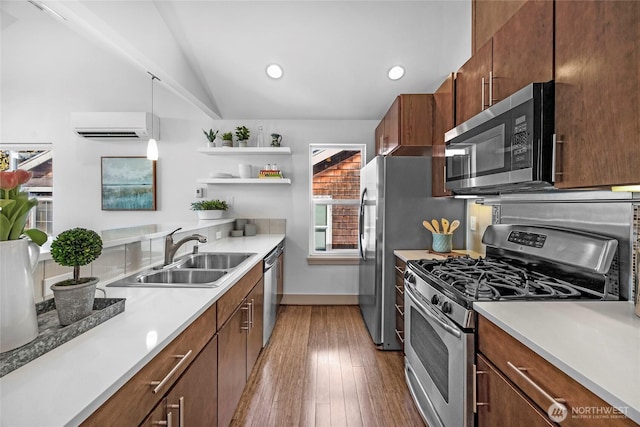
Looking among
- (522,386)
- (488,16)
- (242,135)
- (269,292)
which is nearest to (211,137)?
Result: (242,135)

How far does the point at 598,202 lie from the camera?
1.42 meters

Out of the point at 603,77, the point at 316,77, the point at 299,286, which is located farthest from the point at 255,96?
the point at 603,77

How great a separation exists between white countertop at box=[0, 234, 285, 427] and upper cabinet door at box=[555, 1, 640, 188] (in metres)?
1.49

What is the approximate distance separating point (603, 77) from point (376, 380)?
7.01ft

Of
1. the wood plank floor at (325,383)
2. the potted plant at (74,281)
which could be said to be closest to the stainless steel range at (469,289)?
the wood plank floor at (325,383)

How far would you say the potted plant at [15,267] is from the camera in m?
0.77

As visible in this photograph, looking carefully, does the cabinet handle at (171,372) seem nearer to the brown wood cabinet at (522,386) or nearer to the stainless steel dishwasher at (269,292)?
the brown wood cabinet at (522,386)

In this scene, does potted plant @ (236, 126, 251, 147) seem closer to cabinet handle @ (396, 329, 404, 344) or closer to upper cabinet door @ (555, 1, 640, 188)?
cabinet handle @ (396, 329, 404, 344)

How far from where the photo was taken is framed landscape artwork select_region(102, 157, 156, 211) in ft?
12.7

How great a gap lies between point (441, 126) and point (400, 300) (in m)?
1.41

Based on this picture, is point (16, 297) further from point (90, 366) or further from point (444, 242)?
point (444, 242)

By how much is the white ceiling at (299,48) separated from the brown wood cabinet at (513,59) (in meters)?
1.01

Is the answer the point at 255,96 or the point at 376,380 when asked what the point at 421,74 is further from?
the point at 376,380

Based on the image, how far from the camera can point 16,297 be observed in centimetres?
78
